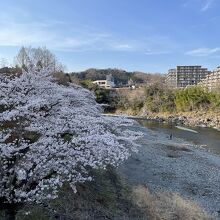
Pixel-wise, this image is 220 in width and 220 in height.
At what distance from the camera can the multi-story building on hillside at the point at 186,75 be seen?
92613 mm

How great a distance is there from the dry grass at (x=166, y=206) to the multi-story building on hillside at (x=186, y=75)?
81.5 metres

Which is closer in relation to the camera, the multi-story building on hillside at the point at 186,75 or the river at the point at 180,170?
the river at the point at 180,170

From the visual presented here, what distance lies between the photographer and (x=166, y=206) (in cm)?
1023

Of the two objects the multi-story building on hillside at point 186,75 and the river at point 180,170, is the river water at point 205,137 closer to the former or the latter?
the river at point 180,170

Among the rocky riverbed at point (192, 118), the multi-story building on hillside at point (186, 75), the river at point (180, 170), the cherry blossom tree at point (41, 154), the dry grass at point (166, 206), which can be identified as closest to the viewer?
the cherry blossom tree at point (41, 154)

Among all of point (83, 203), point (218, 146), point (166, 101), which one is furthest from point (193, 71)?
point (83, 203)

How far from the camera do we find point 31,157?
6.23 m

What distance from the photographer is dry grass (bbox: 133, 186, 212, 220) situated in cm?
952

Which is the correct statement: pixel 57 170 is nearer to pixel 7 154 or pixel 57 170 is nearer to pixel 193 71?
pixel 7 154

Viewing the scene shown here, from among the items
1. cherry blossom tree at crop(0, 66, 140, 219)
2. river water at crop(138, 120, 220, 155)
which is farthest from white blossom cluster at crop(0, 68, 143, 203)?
river water at crop(138, 120, 220, 155)

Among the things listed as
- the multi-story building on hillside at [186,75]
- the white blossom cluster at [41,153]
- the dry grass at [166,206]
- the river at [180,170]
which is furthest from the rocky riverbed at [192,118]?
the multi-story building on hillside at [186,75]

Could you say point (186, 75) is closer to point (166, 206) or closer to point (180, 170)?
point (180, 170)

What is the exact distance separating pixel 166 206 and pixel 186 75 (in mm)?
88173

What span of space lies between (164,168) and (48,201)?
868 centimetres
